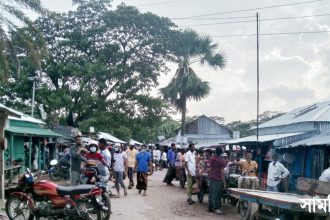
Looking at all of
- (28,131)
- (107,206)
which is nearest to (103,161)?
(107,206)

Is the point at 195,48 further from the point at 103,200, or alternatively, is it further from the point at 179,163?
the point at 103,200

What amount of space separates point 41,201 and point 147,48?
22.4 metres

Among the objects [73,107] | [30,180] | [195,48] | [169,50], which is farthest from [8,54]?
[195,48]

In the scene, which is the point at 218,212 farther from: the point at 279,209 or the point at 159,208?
the point at 279,209

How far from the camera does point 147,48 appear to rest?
99.0 ft

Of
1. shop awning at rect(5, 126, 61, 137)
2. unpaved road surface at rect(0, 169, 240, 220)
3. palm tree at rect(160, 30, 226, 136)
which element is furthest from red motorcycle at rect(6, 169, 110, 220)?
palm tree at rect(160, 30, 226, 136)

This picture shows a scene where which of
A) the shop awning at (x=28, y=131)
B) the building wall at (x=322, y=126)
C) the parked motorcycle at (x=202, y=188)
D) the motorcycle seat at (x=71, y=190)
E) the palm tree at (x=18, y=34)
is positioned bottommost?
the parked motorcycle at (x=202, y=188)

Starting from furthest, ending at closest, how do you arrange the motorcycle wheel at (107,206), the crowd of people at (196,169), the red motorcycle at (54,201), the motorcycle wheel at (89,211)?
the crowd of people at (196,169) < the motorcycle wheel at (107,206) < the red motorcycle at (54,201) < the motorcycle wheel at (89,211)

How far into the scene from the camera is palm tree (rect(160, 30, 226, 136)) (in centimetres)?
3195

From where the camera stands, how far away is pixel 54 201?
842 cm

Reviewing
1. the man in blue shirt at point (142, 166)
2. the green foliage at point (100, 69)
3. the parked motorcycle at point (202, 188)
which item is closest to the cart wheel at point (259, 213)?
the parked motorcycle at point (202, 188)

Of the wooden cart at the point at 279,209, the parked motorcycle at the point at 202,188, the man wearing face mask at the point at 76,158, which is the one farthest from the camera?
the parked motorcycle at the point at 202,188

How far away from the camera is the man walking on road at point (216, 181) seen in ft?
38.3

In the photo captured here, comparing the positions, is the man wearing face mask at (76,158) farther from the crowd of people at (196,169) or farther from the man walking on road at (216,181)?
the man walking on road at (216,181)
